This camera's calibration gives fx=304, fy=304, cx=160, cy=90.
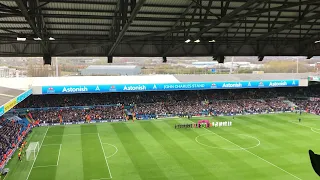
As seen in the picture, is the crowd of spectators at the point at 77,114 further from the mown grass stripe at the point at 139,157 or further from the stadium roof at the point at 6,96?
the stadium roof at the point at 6,96

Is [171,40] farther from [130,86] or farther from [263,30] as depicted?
[130,86]

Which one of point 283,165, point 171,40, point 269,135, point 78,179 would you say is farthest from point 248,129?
point 78,179

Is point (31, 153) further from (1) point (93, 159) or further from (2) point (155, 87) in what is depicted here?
(2) point (155, 87)

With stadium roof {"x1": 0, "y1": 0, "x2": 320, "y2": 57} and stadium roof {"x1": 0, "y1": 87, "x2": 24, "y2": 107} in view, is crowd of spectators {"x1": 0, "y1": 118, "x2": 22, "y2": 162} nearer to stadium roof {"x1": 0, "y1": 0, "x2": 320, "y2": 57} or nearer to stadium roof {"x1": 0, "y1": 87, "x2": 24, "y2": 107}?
stadium roof {"x1": 0, "y1": 87, "x2": 24, "y2": 107}

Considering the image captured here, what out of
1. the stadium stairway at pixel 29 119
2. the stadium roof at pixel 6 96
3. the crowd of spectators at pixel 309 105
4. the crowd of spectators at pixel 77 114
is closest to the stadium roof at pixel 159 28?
the stadium roof at pixel 6 96

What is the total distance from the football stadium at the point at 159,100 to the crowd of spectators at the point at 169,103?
0.18 metres

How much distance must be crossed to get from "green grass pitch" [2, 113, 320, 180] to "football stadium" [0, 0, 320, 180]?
12cm

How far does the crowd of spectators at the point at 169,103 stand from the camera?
4228 centimetres

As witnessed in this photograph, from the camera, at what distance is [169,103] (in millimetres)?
47969

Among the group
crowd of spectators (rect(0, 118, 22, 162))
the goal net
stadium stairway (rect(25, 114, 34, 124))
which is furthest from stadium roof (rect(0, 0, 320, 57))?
stadium stairway (rect(25, 114, 34, 124))

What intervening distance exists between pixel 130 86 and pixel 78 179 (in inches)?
952

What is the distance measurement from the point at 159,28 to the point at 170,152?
480 inches

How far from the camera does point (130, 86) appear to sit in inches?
1746

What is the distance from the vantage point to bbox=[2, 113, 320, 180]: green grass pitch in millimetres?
22297
